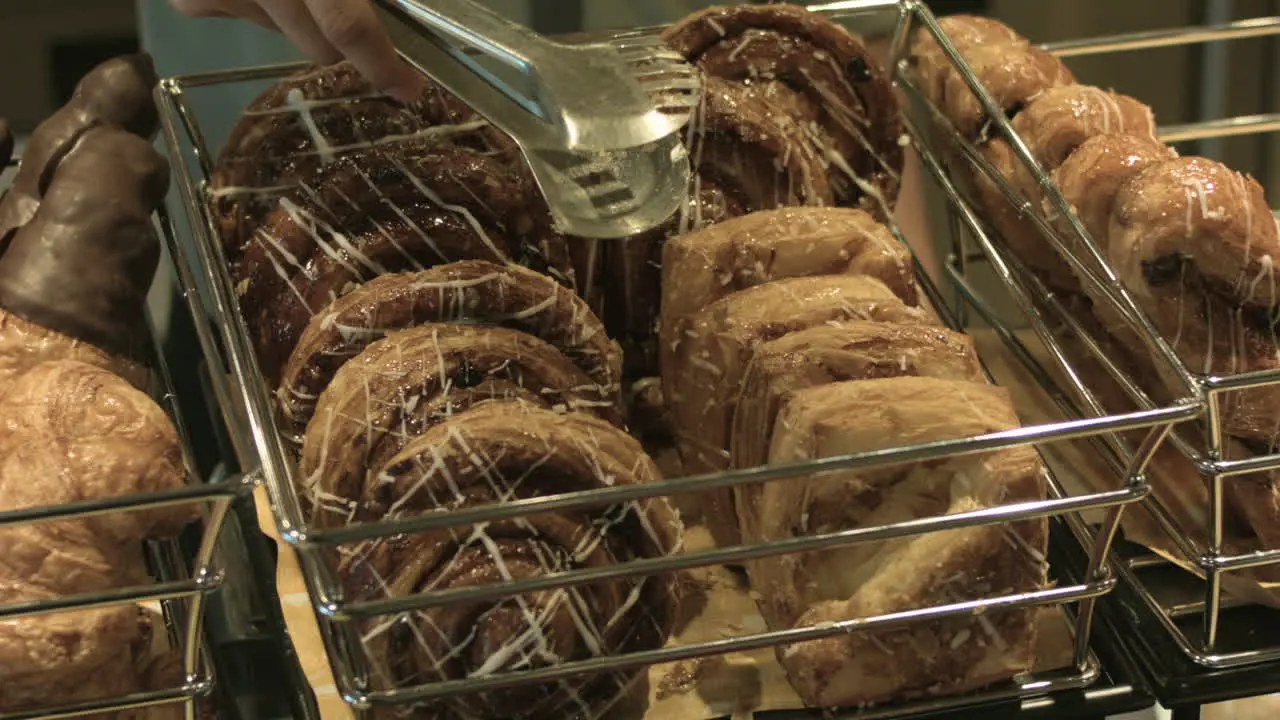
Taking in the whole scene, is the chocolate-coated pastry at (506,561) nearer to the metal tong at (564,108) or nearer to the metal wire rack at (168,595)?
the metal wire rack at (168,595)

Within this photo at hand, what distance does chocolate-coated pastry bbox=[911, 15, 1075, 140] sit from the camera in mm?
1438

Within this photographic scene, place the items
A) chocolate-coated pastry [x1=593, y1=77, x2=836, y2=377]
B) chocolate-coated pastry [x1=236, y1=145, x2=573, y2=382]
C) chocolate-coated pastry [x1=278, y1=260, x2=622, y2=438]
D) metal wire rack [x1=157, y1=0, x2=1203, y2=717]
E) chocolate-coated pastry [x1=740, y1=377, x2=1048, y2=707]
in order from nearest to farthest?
metal wire rack [x1=157, y1=0, x2=1203, y2=717] → chocolate-coated pastry [x1=740, y1=377, x2=1048, y2=707] → chocolate-coated pastry [x1=278, y1=260, x2=622, y2=438] → chocolate-coated pastry [x1=236, y1=145, x2=573, y2=382] → chocolate-coated pastry [x1=593, y1=77, x2=836, y2=377]

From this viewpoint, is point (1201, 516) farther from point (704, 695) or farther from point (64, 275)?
point (64, 275)

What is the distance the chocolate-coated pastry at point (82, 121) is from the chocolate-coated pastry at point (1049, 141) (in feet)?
2.93

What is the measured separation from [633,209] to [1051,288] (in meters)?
0.48

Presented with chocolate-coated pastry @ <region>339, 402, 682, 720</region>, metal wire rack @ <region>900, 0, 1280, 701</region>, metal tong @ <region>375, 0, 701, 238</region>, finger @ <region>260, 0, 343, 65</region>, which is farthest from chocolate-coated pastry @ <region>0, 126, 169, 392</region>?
metal wire rack @ <region>900, 0, 1280, 701</region>

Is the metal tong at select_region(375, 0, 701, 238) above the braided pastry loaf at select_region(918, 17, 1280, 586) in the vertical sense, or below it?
above

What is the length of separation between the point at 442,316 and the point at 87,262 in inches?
14.5

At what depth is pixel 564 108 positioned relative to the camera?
1.12m

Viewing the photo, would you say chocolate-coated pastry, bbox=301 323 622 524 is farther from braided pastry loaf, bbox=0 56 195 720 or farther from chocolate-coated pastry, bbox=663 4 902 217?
chocolate-coated pastry, bbox=663 4 902 217

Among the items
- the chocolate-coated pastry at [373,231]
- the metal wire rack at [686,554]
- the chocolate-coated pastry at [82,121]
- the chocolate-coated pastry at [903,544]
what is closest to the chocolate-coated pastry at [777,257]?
the chocolate-coated pastry at [373,231]

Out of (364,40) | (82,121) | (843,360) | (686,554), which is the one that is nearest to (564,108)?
(364,40)

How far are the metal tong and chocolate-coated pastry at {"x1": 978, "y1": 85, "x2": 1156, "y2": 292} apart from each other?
1.27ft

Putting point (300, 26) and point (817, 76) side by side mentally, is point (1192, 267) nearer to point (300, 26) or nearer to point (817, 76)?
point (817, 76)
